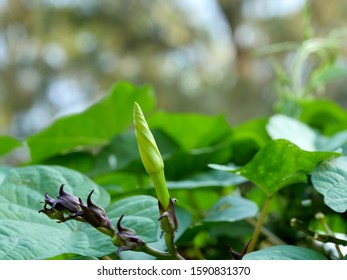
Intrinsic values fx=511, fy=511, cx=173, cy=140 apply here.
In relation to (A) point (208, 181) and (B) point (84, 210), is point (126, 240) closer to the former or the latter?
(B) point (84, 210)

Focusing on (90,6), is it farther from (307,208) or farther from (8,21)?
(307,208)

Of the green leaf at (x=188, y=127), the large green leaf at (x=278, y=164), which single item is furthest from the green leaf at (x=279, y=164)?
the green leaf at (x=188, y=127)

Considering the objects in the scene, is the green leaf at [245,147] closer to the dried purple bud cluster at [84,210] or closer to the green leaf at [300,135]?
the green leaf at [300,135]

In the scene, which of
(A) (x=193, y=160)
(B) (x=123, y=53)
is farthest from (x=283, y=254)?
(B) (x=123, y=53)

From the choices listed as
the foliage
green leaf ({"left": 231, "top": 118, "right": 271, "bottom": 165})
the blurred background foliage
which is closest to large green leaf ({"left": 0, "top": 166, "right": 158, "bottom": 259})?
the foliage

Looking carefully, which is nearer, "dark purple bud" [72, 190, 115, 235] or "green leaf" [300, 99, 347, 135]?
"dark purple bud" [72, 190, 115, 235]

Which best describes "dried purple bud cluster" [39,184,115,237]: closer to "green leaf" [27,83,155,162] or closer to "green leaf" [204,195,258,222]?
"green leaf" [204,195,258,222]

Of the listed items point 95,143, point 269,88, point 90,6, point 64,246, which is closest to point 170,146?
point 95,143
